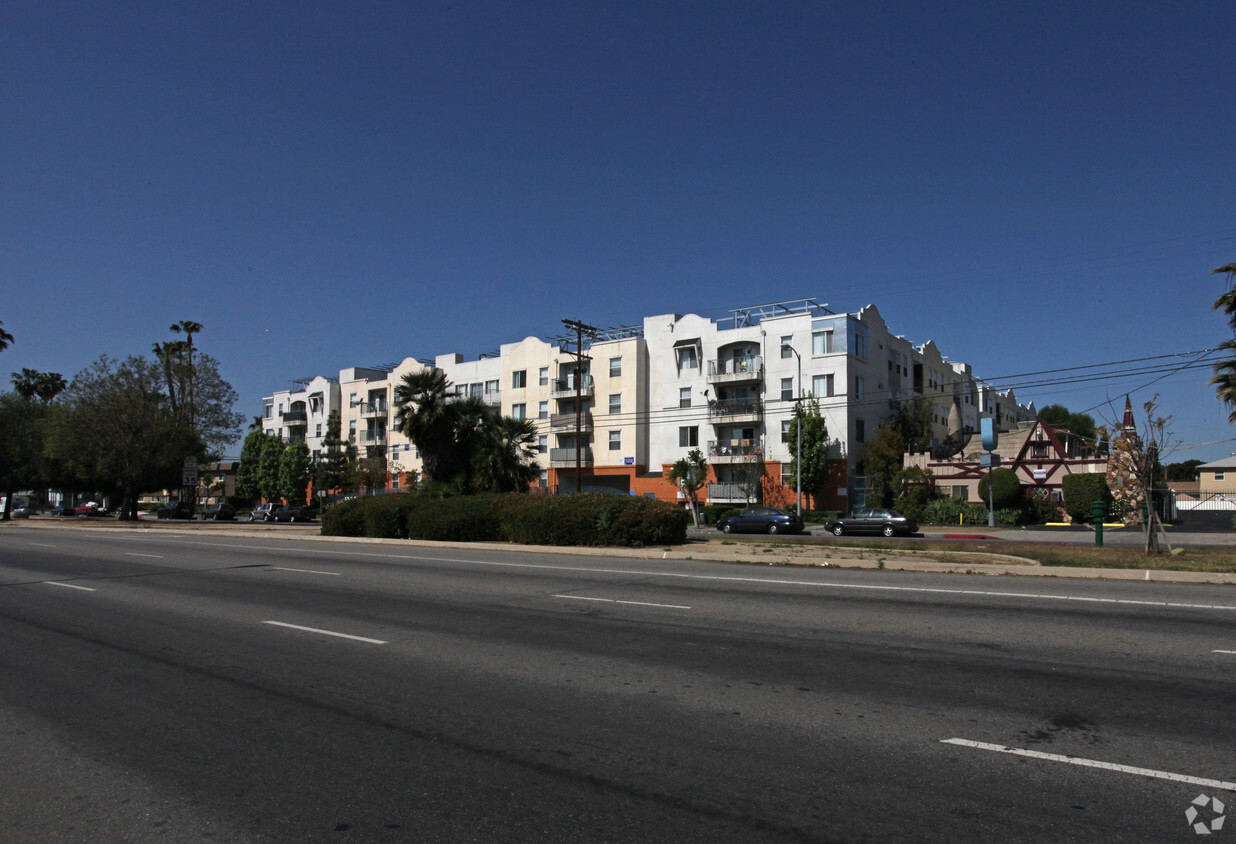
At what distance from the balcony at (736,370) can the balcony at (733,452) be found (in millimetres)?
4210

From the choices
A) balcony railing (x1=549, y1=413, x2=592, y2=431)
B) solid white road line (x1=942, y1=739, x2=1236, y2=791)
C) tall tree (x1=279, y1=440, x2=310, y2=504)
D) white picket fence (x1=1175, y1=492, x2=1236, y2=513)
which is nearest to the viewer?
solid white road line (x1=942, y1=739, x2=1236, y2=791)

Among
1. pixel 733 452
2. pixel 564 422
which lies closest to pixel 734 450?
pixel 733 452

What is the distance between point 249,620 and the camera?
11594mm

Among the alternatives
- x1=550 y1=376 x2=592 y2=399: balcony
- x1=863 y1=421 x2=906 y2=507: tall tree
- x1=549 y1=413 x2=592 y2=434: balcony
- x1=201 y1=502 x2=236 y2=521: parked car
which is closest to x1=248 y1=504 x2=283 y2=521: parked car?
x1=201 y1=502 x2=236 y2=521: parked car

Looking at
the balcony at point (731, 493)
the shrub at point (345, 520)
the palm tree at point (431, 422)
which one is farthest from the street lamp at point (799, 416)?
the shrub at point (345, 520)

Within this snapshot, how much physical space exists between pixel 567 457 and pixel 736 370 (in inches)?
591

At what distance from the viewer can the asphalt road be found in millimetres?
4664

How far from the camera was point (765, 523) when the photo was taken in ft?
121

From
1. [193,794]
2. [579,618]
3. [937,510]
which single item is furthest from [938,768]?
[937,510]

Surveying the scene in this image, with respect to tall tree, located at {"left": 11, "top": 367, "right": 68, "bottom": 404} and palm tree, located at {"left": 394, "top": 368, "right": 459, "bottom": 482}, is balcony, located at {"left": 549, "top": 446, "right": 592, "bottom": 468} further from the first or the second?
Result: tall tree, located at {"left": 11, "top": 367, "right": 68, "bottom": 404}

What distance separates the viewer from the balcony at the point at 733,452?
5478 centimetres

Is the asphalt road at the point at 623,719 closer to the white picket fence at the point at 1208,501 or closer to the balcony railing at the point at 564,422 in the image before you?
the balcony railing at the point at 564,422

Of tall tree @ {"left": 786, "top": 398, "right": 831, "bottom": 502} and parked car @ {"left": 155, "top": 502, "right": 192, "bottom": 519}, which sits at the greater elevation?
tall tree @ {"left": 786, "top": 398, "right": 831, "bottom": 502}

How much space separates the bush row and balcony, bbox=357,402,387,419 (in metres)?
48.6
